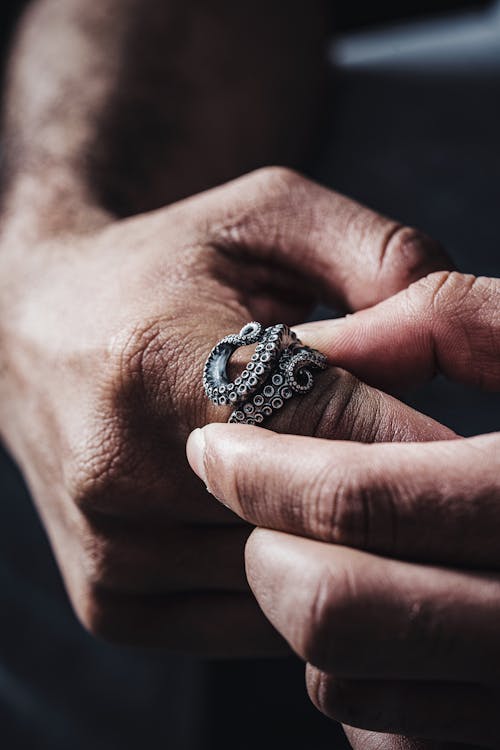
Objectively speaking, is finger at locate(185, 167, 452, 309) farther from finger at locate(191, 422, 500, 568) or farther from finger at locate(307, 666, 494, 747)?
finger at locate(307, 666, 494, 747)

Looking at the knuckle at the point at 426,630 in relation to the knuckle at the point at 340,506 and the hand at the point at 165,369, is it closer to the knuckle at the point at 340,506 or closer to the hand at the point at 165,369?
the knuckle at the point at 340,506

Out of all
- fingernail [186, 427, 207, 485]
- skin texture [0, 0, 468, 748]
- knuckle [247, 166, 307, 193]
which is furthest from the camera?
knuckle [247, 166, 307, 193]

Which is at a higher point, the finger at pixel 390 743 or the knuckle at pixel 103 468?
the knuckle at pixel 103 468

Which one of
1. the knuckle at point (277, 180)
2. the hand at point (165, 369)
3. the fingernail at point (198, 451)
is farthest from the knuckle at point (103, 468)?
the knuckle at point (277, 180)

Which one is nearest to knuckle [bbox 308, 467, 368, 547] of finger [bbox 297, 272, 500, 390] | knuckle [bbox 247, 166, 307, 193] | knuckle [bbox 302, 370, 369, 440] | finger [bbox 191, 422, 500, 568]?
finger [bbox 191, 422, 500, 568]

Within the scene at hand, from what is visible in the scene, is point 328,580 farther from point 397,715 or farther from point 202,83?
point 202,83

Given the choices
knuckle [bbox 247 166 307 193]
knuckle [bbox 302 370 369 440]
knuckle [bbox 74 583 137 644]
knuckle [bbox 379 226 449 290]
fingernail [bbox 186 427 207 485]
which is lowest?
knuckle [bbox 74 583 137 644]
